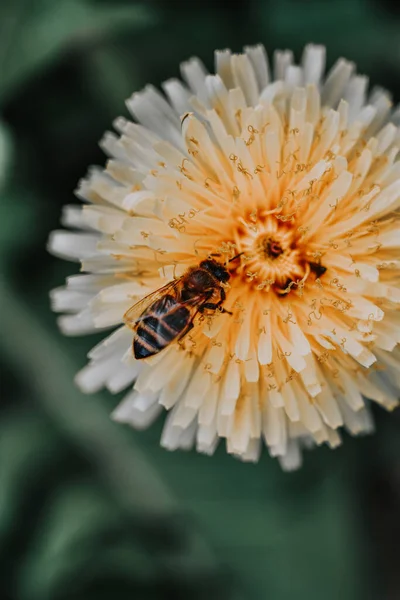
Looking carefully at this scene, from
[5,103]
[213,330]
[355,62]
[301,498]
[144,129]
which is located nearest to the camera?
[213,330]

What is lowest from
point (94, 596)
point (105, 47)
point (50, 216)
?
point (94, 596)

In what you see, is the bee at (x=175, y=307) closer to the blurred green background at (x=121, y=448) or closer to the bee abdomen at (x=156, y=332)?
the bee abdomen at (x=156, y=332)

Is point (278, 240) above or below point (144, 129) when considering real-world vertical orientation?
below

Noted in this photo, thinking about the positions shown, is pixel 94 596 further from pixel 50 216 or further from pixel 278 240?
pixel 278 240

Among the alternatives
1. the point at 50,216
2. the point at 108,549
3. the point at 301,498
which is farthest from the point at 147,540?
the point at 50,216

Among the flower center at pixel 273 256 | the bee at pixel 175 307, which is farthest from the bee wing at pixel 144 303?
the flower center at pixel 273 256

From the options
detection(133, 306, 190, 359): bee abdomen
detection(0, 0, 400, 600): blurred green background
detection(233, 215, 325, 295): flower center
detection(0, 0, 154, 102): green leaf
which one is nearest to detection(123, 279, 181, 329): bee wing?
detection(133, 306, 190, 359): bee abdomen

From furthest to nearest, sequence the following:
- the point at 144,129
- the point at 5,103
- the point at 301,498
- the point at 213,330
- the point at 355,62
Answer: the point at 301,498 → the point at 355,62 → the point at 5,103 → the point at 144,129 → the point at 213,330

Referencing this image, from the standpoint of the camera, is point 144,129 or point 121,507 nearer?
point 144,129
